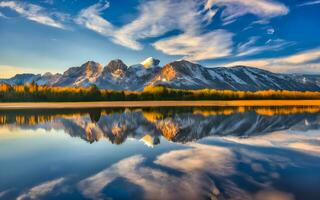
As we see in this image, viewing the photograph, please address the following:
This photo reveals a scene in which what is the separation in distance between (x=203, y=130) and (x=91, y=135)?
11.0 m

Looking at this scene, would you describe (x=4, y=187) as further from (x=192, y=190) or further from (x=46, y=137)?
(x=46, y=137)

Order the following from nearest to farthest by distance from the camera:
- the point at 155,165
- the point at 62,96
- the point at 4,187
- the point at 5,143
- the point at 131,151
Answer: the point at 4,187, the point at 155,165, the point at 131,151, the point at 5,143, the point at 62,96

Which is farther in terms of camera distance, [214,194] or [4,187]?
[4,187]

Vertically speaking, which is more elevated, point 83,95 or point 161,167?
point 83,95

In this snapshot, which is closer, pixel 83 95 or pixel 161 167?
pixel 161 167

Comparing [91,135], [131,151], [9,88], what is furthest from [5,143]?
[9,88]

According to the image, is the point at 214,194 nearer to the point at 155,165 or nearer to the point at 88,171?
the point at 155,165

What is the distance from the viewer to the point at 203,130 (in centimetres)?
3150

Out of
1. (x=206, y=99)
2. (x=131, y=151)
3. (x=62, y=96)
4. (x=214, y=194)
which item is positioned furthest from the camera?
(x=206, y=99)

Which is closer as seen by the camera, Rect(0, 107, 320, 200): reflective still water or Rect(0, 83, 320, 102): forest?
Rect(0, 107, 320, 200): reflective still water

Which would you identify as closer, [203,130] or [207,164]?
[207,164]

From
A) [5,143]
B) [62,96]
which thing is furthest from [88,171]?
[62,96]

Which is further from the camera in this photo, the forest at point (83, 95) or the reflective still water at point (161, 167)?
the forest at point (83, 95)

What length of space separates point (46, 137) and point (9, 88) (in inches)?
5342
